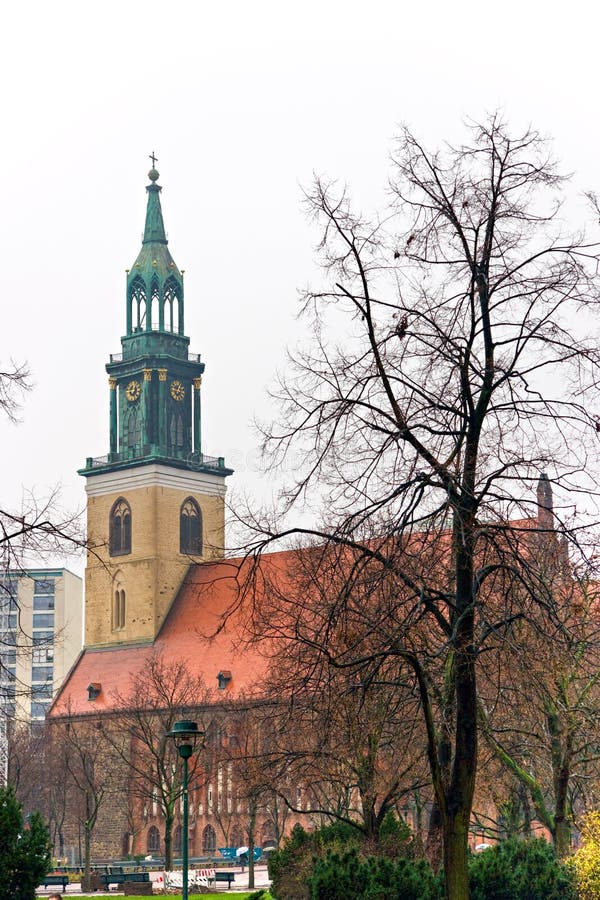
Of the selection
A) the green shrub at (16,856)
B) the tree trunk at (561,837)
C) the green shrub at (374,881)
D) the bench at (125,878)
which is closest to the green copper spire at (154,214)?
the bench at (125,878)

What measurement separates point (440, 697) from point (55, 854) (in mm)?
69201

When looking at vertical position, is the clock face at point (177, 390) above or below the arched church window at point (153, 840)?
above

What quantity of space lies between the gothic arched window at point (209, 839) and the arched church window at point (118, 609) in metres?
13.4

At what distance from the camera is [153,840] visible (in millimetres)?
83500

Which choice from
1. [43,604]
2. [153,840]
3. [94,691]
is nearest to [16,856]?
[153,840]

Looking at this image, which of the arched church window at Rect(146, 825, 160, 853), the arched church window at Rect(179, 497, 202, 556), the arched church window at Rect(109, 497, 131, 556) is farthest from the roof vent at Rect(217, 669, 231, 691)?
the arched church window at Rect(109, 497, 131, 556)

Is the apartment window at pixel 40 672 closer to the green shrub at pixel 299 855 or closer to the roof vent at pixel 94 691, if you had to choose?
the roof vent at pixel 94 691

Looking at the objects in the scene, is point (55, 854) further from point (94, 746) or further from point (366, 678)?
point (366, 678)

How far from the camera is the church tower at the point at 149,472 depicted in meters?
88.4

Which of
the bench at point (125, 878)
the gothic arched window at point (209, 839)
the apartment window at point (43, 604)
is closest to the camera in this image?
the bench at point (125, 878)

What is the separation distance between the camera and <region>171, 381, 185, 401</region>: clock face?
90125 mm

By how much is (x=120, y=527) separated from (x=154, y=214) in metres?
18.6

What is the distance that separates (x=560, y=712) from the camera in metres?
27.0

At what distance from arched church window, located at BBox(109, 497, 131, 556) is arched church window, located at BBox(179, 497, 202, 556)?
119 inches
